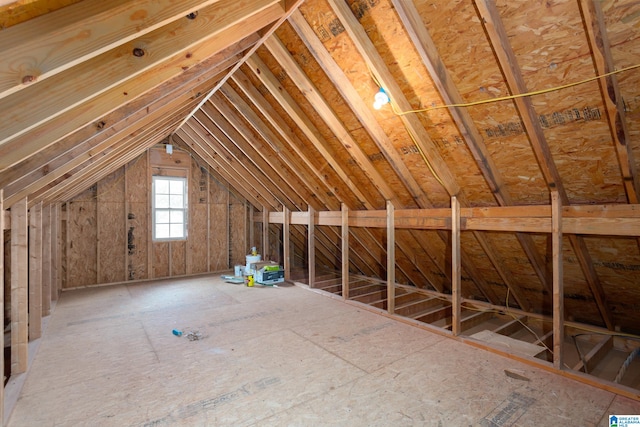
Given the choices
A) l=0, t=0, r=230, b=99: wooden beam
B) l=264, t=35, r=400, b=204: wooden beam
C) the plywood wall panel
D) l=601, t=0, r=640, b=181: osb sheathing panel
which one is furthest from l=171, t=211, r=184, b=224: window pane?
l=601, t=0, r=640, b=181: osb sheathing panel

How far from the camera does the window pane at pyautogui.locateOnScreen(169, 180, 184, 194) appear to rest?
690 centimetres

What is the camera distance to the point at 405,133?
122 inches

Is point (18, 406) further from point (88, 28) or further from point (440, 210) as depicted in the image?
point (440, 210)

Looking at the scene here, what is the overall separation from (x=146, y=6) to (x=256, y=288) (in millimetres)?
5212

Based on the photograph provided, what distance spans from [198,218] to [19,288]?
448cm

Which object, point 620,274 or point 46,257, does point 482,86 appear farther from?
point 46,257

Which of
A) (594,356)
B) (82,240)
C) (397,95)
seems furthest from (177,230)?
(594,356)

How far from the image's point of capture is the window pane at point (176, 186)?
6.90m

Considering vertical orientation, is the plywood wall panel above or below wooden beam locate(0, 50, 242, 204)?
below

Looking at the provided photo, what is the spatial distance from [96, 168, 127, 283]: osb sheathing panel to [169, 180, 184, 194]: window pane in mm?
921

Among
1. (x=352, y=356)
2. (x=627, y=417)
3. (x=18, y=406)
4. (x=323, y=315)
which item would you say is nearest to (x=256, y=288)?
(x=323, y=315)

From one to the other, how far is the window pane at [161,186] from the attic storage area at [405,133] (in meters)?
1.61

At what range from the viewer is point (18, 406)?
226 cm

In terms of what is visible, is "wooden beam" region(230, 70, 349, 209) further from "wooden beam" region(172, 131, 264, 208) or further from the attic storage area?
"wooden beam" region(172, 131, 264, 208)
